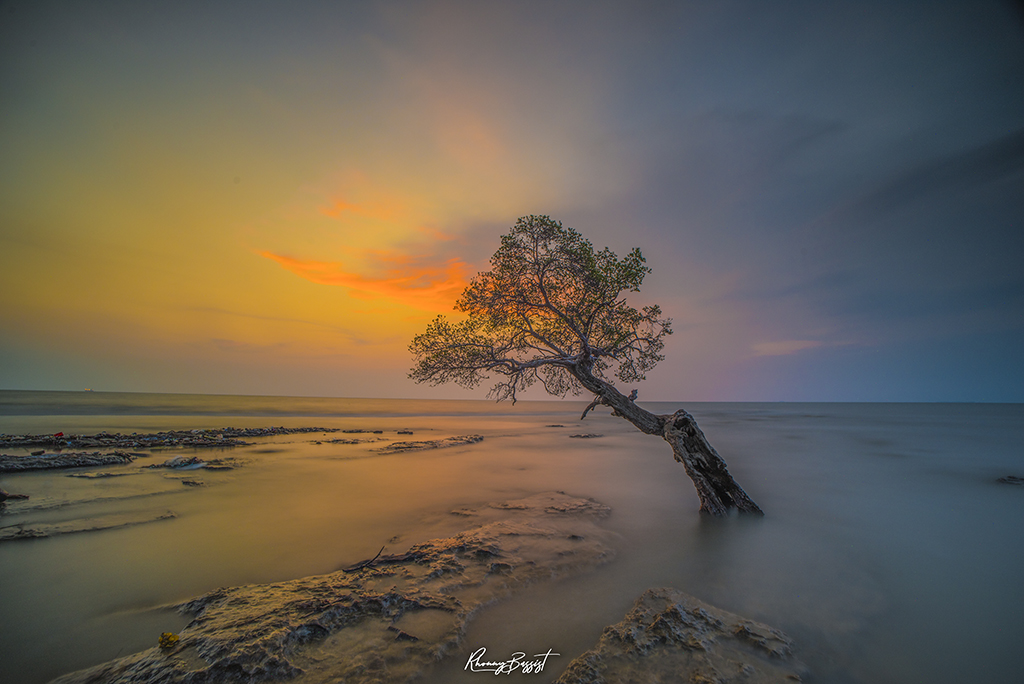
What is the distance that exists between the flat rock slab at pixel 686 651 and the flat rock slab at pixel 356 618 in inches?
65.3

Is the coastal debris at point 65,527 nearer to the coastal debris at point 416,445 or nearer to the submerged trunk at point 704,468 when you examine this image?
the submerged trunk at point 704,468

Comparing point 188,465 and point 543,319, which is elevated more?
point 543,319

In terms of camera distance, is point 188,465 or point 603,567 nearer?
point 603,567

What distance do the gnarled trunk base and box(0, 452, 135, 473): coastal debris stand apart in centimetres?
1988

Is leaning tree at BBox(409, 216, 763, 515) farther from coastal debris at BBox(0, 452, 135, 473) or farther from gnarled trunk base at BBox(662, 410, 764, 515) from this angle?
coastal debris at BBox(0, 452, 135, 473)

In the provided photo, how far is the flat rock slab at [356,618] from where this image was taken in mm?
3316

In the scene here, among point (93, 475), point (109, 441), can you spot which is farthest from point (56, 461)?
point (109, 441)

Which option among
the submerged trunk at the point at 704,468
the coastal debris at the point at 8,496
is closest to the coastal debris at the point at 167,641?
the submerged trunk at the point at 704,468

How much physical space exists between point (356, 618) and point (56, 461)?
16521mm

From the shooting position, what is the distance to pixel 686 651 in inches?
146

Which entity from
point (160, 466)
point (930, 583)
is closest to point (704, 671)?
point (930, 583)

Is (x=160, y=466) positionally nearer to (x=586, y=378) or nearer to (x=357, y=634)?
(x=357, y=634)

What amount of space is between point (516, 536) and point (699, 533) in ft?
14.1

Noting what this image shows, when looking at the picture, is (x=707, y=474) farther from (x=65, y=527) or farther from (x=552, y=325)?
(x=65, y=527)
